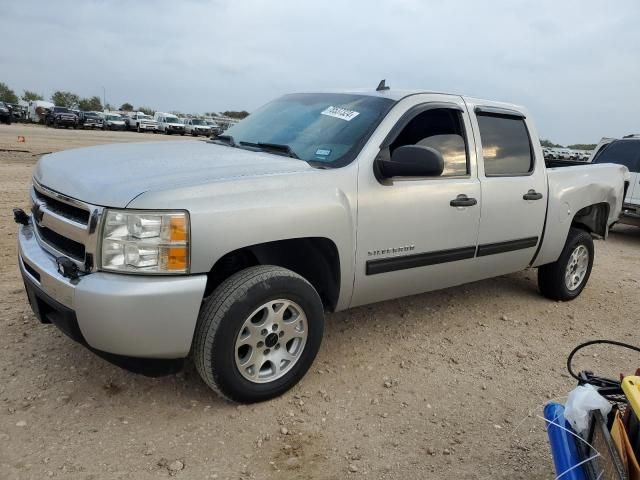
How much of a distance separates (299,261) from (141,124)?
43808mm

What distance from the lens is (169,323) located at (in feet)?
8.29

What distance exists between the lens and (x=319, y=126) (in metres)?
3.60

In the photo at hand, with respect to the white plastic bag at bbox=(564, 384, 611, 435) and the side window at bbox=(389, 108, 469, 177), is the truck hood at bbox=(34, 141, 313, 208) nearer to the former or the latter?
the side window at bbox=(389, 108, 469, 177)

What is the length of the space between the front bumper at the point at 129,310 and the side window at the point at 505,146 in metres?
2.56

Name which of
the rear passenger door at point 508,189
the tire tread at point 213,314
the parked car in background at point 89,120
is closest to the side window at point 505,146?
the rear passenger door at point 508,189

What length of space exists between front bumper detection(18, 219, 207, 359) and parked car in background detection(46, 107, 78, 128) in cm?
4182

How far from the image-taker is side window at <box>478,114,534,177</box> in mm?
4105

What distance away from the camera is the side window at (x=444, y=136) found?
3695 millimetres

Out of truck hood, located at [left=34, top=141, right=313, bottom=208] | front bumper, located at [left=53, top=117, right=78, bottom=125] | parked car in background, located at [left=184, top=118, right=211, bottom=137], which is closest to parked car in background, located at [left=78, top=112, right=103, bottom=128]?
front bumper, located at [left=53, top=117, right=78, bottom=125]

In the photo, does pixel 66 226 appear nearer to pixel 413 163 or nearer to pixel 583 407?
pixel 413 163

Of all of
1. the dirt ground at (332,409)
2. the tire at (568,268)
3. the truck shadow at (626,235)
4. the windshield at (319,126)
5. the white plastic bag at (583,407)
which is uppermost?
the windshield at (319,126)

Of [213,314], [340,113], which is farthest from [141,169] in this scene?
[340,113]

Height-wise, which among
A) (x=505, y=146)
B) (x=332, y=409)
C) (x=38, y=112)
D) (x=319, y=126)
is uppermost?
(x=38, y=112)

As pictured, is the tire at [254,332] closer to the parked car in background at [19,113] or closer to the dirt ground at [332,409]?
the dirt ground at [332,409]
